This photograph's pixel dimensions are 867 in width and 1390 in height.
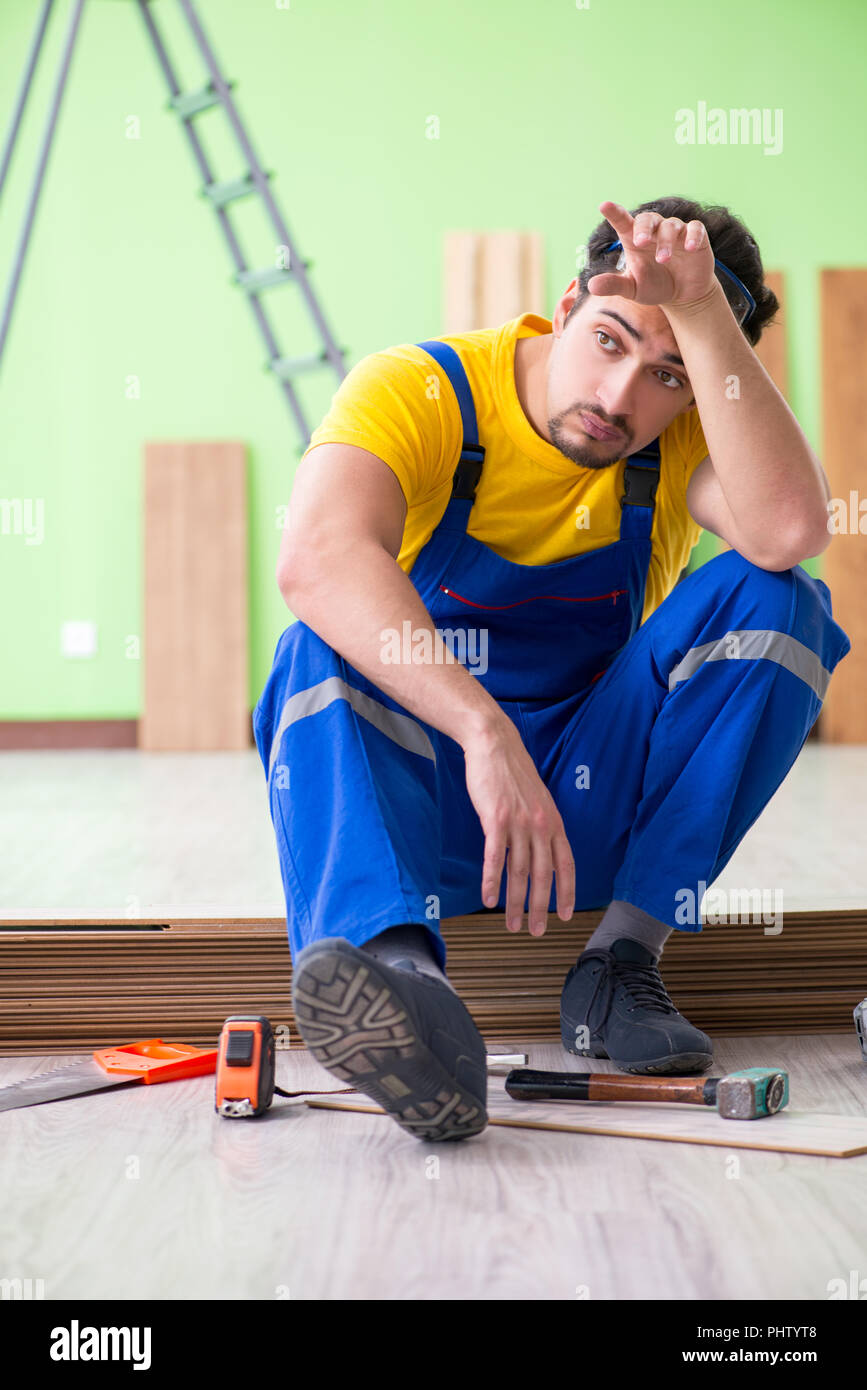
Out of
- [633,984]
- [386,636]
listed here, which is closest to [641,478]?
[386,636]

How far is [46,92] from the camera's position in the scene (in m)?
5.18

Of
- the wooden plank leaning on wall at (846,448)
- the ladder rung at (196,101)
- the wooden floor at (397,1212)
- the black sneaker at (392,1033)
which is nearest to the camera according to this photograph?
the wooden floor at (397,1212)

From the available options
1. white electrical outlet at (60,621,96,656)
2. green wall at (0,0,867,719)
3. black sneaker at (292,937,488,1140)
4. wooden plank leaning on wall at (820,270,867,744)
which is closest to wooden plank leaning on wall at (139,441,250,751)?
green wall at (0,0,867,719)

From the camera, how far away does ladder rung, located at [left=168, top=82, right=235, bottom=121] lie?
353 cm

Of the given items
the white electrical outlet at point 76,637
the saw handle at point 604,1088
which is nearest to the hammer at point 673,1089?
the saw handle at point 604,1088

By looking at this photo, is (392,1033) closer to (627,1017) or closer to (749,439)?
(627,1017)

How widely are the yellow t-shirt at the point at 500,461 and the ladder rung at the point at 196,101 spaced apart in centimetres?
247

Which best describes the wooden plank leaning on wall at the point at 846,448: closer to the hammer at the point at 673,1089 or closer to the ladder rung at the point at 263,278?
the ladder rung at the point at 263,278

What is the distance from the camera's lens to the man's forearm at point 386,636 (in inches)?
45.2

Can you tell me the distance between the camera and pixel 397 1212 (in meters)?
0.91

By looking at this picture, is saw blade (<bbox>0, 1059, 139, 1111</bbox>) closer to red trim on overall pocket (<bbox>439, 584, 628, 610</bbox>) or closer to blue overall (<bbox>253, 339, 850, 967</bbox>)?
blue overall (<bbox>253, 339, 850, 967</bbox>)

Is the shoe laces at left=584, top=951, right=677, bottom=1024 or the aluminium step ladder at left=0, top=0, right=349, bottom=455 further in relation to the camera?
the aluminium step ladder at left=0, top=0, right=349, bottom=455

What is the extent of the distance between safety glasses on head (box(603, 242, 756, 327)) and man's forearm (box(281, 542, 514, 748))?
478 mm
